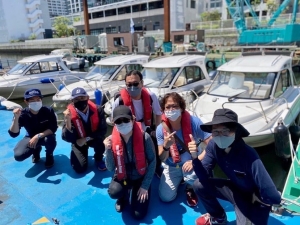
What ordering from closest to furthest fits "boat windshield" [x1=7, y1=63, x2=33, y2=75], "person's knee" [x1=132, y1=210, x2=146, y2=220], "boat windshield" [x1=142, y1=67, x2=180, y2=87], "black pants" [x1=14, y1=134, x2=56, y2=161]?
"person's knee" [x1=132, y1=210, x2=146, y2=220]
"black pants" [x1=14, y1=134, x2=56, y2=161]
"boat windshield" [x1=142, y1=67, x2=180, y2=87]
"boat windshield" [x1=7, y1=63, x2=33, y2=75]

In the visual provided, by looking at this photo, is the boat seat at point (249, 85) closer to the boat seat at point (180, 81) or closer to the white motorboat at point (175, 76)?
the white motorboat at point (175, 76)

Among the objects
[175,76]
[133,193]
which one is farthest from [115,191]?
[175,76]

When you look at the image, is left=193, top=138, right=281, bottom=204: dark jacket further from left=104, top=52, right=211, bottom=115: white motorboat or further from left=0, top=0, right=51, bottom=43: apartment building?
left=0, top=0, right=51, bottom=43: apartment building

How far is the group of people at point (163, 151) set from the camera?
6.73 ft

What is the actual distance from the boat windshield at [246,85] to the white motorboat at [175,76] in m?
1.30

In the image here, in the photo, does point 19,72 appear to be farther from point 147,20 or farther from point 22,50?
point 147,20

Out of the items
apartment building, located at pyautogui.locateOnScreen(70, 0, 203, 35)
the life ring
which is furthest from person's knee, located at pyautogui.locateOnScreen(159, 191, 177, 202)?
apartment building, located at pyautogui.locateOnScreen(70, 0, 203, 35)

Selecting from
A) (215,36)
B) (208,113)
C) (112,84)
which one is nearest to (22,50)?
(215,36)

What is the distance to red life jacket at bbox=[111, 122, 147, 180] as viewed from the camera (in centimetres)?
261

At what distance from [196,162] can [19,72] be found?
1119cm

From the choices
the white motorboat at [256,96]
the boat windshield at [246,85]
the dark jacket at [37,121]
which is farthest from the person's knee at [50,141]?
the boat windshield at [246,85]

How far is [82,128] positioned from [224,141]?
7.07 ft

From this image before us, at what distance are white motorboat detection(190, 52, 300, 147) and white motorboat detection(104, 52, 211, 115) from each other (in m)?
1.42

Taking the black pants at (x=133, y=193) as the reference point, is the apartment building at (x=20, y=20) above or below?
above
